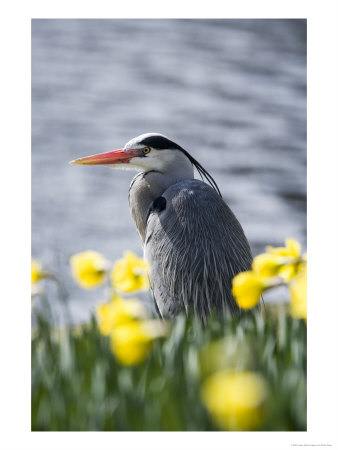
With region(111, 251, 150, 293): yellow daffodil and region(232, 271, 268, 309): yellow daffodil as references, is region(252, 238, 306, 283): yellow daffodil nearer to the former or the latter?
region(232, 271, 268, 309): yellow daffodil

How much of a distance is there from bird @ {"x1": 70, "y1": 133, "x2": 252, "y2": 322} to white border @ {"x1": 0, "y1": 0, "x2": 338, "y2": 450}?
401 millimetres

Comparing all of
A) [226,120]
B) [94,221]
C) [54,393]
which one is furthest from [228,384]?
[94,221]

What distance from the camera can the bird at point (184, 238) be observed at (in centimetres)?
208

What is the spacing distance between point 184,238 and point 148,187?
439 millimetres

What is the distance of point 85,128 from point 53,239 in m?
0.48

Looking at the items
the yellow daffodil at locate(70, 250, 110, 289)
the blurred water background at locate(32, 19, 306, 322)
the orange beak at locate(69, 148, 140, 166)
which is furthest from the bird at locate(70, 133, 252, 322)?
the yellow daffodil at locate(70, 250, 110, 289)

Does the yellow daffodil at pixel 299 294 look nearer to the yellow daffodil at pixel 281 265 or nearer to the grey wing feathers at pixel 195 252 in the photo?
the yellow daffodil at pixel 281 265

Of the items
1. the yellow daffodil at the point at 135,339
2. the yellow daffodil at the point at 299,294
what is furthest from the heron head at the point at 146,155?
the yellow daffodil at the point at 135,339

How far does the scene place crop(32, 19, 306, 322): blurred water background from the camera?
205cm

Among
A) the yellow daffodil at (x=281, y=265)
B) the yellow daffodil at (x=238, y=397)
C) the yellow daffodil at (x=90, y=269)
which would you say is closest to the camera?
the yellow daffodil at (x=238, y=397)

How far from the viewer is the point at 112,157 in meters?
2.39
